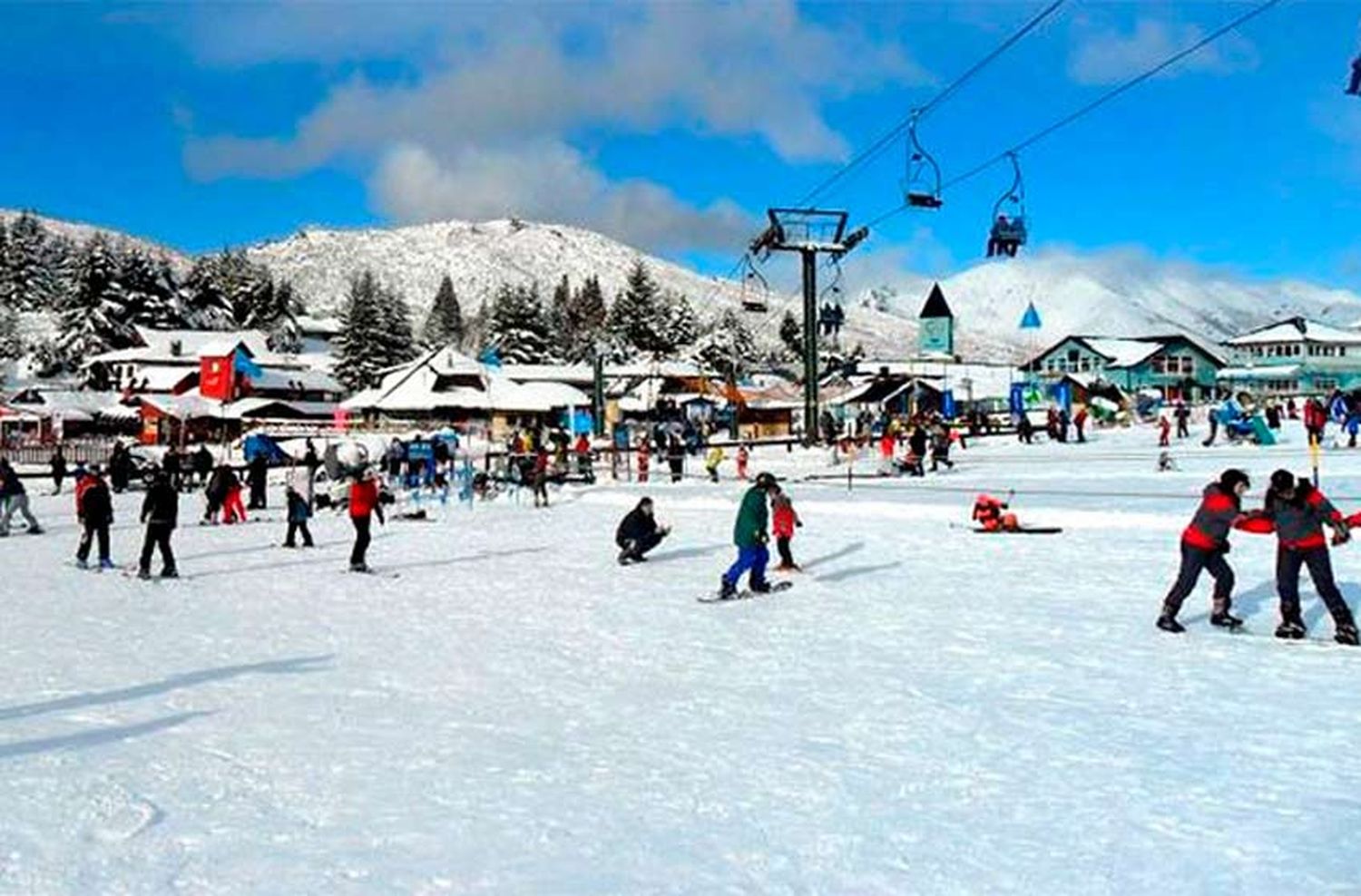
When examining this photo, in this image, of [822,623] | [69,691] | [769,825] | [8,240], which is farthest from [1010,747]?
[8,240]

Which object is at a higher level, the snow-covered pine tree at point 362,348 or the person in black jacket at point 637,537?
the snow-covered pine tree at point 362,348

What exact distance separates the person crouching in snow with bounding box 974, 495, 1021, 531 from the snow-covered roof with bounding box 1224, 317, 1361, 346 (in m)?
85.2

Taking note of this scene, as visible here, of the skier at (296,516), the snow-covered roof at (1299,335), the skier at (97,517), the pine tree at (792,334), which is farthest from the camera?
the pine tree at (792,334)

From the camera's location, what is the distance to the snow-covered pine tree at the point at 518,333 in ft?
313

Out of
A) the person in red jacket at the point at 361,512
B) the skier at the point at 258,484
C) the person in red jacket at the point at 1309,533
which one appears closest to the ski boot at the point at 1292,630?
the person in red jacket at the point at 1309,533

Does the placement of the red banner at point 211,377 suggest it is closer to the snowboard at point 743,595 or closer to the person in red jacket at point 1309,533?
the snowboard at point 743,595

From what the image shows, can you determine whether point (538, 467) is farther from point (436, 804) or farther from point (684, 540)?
point (436, 804)

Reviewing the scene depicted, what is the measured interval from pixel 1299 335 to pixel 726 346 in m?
44.4

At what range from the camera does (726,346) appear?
318 ft

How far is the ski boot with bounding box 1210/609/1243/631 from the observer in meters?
10.9

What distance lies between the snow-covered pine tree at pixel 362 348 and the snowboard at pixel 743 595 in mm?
75890

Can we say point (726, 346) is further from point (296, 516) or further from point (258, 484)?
point (296, 516)

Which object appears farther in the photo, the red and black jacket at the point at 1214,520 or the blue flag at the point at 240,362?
the blue flag at the point at 240,362

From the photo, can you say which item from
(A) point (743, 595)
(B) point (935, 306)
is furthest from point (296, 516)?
(B) point (935, 306)
